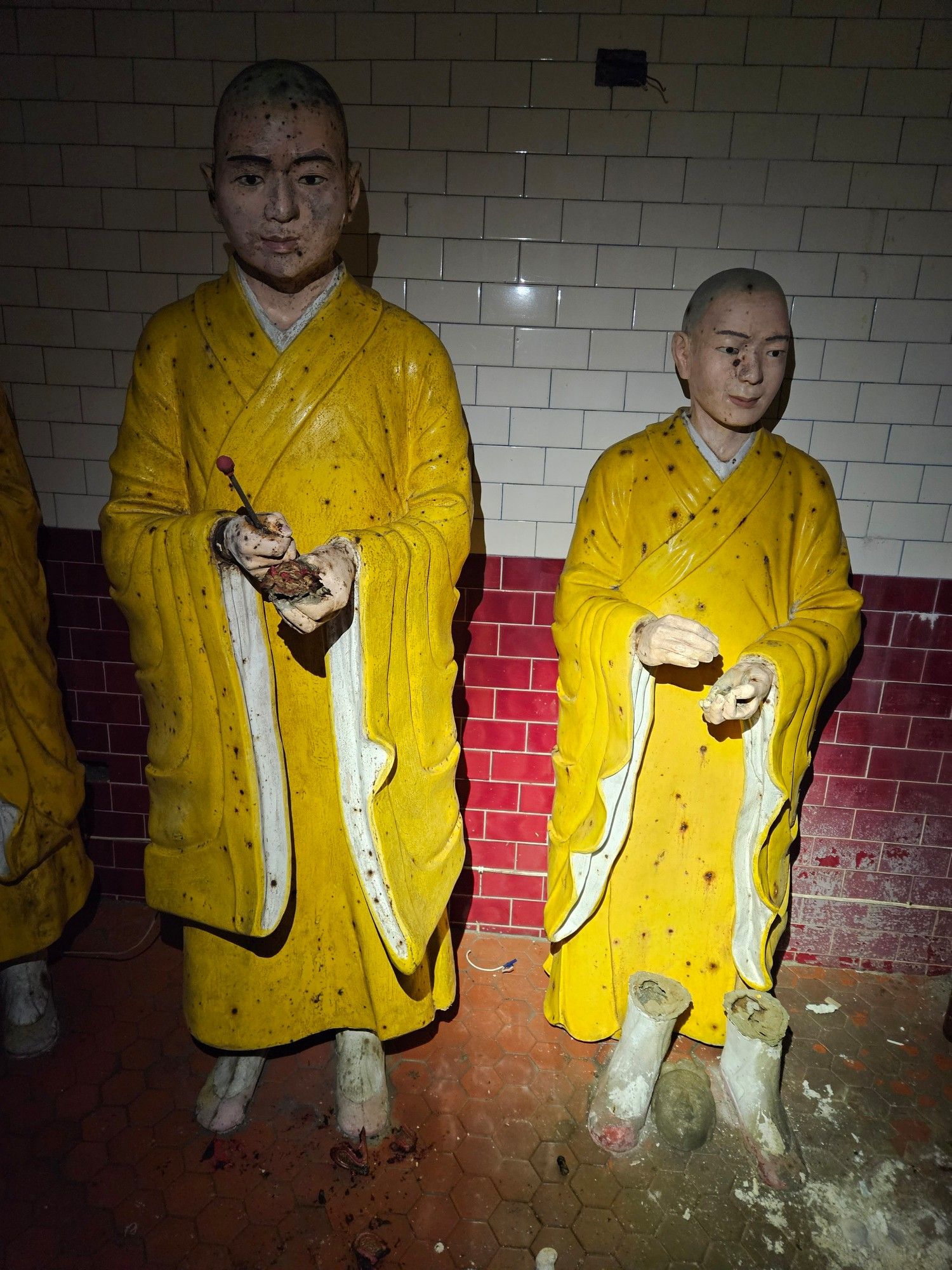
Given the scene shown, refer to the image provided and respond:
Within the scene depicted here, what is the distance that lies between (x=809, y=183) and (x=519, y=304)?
1.15 m

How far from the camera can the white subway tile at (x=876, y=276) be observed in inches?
117

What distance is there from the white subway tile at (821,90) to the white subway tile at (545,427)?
52.1 inches

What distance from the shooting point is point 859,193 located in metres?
2.91

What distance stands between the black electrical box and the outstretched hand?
2.18m

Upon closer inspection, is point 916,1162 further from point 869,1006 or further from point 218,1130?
point 218,1130

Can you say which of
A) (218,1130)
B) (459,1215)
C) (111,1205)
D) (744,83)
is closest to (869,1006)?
(459,1215)

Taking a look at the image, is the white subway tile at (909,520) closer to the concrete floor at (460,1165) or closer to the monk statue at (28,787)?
the concrete floor at (460,1165)

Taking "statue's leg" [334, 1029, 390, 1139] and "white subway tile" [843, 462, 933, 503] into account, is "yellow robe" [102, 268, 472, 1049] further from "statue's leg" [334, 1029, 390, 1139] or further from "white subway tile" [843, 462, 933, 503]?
"white subway tile" [843, 462, 933, 503]

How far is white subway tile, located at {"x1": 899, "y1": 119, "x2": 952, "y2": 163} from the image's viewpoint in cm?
285

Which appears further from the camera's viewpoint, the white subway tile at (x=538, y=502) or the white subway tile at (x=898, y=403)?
the white subway tile at (x=538, y=502)

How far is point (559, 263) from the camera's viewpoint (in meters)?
3.02

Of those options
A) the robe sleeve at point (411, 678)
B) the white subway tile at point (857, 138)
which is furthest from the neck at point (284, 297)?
the white subway tile at point (857, 138)

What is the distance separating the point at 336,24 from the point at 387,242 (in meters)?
0.76

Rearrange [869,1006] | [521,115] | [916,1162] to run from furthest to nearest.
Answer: [869,1006]
[521,115]
[916,1162]
